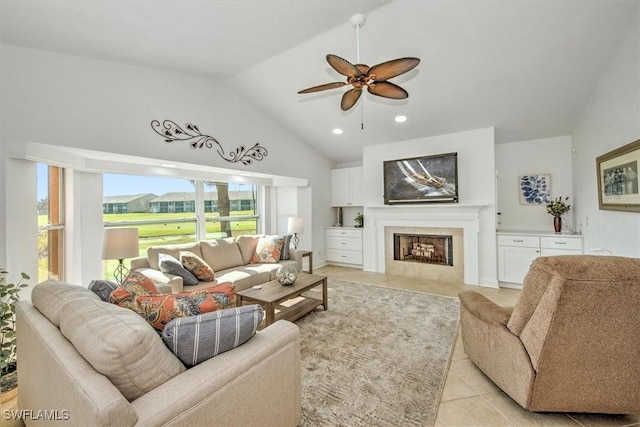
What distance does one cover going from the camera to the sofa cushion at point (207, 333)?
3.72ft

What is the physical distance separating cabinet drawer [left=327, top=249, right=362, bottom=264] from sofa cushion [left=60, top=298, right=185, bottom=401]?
482 centimetres

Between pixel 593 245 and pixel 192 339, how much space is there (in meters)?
4.61

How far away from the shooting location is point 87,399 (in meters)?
0.81

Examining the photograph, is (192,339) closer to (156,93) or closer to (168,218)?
(156,93)

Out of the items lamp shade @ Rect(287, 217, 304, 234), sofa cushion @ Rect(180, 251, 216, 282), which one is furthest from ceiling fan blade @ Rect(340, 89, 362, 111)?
lamp shade @ Rect(287, 217, 304, 234)

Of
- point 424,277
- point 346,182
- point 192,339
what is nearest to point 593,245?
point 424,277

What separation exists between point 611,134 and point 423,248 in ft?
9.53

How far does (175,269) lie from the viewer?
3.07 m

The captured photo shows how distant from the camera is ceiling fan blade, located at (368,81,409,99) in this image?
94.2 inches

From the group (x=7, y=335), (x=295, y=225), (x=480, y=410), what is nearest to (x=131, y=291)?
(x=7, y=335)

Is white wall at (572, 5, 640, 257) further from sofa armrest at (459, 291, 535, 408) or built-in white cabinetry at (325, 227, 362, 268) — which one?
built-in white cabinetry at (325, 227, 362, 268)

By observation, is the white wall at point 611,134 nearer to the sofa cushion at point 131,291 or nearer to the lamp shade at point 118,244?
the sofa cushion at point 131,291

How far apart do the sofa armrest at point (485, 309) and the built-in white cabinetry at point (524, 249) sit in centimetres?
258

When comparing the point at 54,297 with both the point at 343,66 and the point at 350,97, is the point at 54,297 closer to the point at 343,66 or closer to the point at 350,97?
the point at 343,66
